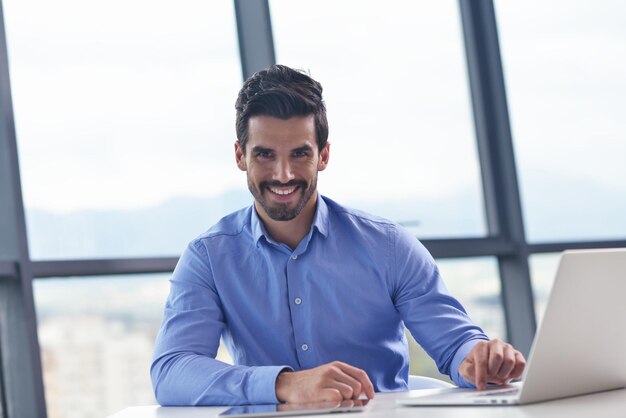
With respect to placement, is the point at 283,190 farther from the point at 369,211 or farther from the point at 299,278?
the point at 369,211

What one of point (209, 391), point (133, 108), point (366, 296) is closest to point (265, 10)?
point (133, 108)

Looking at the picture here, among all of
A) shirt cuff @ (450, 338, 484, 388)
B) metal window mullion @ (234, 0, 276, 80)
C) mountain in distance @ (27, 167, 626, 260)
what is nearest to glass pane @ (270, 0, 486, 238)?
mountain in distance @ (27, 167, 626, 260)

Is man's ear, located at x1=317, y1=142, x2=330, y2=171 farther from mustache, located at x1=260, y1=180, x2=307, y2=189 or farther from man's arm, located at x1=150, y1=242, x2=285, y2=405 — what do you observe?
man's arm, located at x1=150, y1=242, x2=285, y2=405

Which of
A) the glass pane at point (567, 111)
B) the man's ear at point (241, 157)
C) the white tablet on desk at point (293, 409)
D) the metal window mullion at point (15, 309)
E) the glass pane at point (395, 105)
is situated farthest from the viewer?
the glass pane at point (567, 111)

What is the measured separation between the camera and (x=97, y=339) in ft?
10.2

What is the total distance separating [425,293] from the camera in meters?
2.26

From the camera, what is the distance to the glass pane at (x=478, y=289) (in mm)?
4062

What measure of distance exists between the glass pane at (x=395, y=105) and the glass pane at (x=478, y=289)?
0.47ft

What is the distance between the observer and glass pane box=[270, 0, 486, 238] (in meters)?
3.84

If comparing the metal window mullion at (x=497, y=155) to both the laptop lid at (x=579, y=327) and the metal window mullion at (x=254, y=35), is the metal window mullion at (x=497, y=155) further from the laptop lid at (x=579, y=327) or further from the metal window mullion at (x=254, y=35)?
the laptop lid at (x=579, y=327)

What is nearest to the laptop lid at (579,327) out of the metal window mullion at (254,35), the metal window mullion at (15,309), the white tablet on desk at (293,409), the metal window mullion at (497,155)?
the white tablet on desk at (293,409)

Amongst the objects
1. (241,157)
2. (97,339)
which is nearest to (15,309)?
(97,339)

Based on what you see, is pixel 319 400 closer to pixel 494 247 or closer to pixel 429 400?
pixel 429 400

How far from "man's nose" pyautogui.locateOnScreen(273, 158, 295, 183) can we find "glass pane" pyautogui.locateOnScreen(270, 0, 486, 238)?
1519mm
